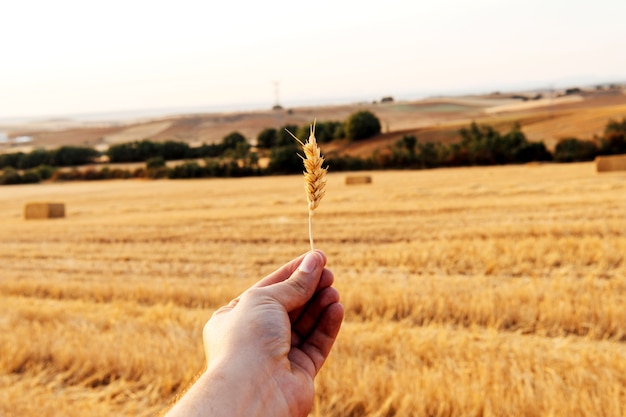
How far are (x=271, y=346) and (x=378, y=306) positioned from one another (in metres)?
4.64

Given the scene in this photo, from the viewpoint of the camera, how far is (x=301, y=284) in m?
2.41

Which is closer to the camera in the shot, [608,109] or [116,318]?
[116,318]

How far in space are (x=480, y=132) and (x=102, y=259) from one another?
30.6 metres

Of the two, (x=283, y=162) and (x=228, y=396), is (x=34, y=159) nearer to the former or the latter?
(x=283, y=162)

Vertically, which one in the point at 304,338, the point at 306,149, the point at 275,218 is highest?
the point at 306,149

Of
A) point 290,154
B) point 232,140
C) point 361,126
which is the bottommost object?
point 290,154

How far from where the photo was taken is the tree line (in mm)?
35625

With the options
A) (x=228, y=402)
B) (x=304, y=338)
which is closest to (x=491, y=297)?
(x=304, y=338)

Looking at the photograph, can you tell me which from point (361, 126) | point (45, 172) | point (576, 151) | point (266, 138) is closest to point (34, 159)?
point (45, 172)

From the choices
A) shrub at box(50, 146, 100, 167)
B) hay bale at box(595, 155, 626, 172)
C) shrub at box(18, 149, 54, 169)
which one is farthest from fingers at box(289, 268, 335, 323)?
shrub at box(18, 149, 54, 169)

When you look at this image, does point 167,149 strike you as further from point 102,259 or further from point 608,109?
point 102,259

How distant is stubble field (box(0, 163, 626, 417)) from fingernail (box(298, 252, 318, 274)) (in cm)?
106

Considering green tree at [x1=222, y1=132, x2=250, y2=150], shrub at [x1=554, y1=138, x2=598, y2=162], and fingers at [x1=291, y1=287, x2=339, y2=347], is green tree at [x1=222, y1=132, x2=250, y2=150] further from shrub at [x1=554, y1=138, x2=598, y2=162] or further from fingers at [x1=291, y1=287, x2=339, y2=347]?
fingers at [x1=291, y1=287, x2=339, y2=347]

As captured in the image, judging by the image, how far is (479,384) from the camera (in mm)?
4152
